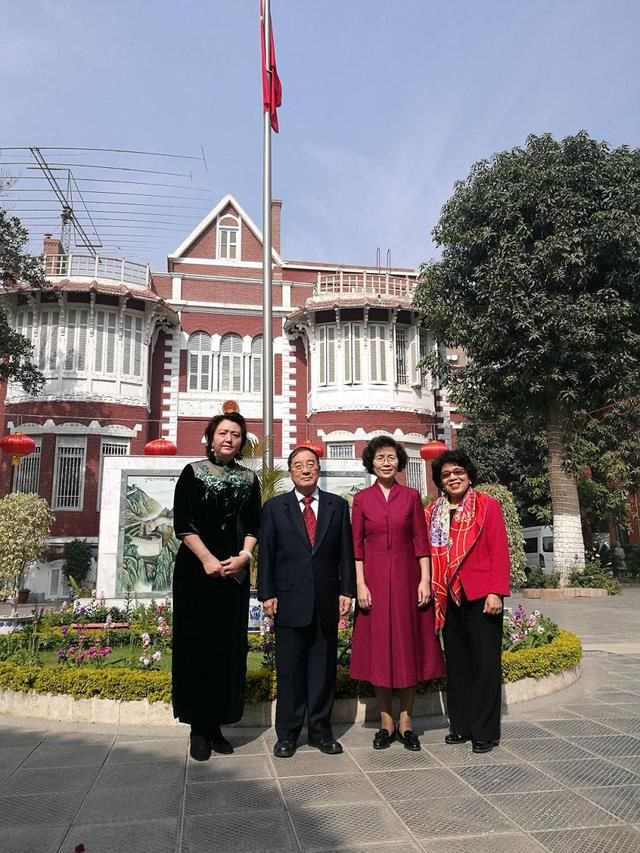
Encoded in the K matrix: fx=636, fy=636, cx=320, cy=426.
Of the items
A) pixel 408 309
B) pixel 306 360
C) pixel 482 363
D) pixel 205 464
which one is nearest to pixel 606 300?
pixel 482 363

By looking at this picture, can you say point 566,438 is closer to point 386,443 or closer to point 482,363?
point 482,363

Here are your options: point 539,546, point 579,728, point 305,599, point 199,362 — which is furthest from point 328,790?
point 539,546

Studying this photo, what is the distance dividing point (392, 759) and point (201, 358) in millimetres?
18795

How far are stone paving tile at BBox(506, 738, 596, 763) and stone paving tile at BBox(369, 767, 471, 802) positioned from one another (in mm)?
624

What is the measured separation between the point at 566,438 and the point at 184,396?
12.0 meters

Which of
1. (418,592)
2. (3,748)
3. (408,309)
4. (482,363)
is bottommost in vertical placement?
(3,748)

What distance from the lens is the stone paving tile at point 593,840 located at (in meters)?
2.64

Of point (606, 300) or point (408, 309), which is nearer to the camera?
point (606, 300)

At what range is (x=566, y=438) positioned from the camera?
1694 cm

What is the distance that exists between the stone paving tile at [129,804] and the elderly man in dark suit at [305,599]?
2.65 ft

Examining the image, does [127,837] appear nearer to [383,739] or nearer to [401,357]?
[383,739]

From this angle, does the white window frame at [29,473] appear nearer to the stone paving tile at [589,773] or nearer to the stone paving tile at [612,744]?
the stone paving tile at [612,744]

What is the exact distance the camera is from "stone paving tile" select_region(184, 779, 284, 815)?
3.10m

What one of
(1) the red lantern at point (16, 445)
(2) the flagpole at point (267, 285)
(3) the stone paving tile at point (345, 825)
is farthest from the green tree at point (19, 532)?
(3) the stone paving tile at point (345, 825)
